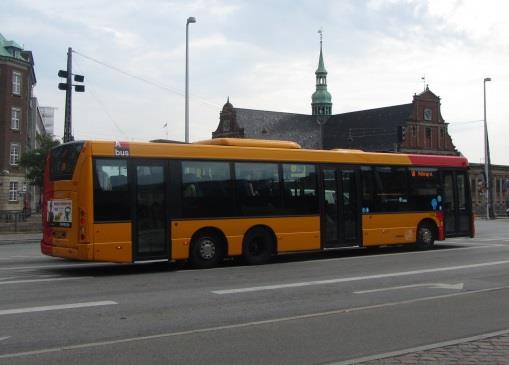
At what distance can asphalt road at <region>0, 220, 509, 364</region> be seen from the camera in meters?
6.61

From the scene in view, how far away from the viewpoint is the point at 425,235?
18953 mm

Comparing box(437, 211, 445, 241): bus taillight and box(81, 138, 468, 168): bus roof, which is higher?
box(81, 138, 468, 168): bus roof

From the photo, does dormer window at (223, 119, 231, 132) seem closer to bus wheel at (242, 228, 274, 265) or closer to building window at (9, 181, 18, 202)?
building window at (9, 181, 18, 202)

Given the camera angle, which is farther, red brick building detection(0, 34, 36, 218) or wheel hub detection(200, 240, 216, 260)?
red brick building detection(0, 34, 36, 218)

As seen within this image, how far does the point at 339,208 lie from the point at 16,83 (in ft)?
180

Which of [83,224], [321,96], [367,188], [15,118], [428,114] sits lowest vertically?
[83,224]

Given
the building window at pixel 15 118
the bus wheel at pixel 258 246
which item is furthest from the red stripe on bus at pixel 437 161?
the building window at pixel 15 118

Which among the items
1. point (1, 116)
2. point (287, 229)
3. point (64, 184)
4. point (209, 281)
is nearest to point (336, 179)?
point (287, 229)

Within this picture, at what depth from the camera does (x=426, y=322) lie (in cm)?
810

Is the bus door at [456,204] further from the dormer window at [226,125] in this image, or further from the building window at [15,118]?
the dormer window at [226,125]

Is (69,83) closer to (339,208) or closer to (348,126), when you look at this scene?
(339,208)

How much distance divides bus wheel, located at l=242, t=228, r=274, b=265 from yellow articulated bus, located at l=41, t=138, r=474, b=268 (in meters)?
0.03

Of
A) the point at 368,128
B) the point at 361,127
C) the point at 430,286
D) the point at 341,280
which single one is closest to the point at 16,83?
the point at 368,128

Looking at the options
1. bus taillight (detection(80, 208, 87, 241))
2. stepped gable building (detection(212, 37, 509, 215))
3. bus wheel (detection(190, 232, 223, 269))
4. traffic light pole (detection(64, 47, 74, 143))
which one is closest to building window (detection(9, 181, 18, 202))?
traffic light pole (detection(64, 47, 74, 143))
